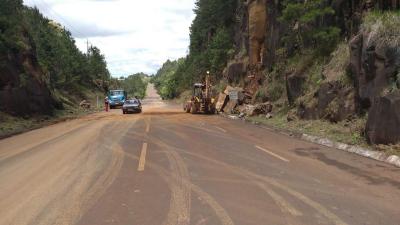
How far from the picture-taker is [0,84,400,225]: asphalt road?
23.7 feet

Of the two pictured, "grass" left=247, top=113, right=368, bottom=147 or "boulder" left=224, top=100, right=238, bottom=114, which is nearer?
"grass" left=247, top=113, right=368, bottom=147

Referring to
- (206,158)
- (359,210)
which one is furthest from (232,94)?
(359,210)

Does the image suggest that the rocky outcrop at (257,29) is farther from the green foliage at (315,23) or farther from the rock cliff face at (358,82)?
the green foliage at (315,23)

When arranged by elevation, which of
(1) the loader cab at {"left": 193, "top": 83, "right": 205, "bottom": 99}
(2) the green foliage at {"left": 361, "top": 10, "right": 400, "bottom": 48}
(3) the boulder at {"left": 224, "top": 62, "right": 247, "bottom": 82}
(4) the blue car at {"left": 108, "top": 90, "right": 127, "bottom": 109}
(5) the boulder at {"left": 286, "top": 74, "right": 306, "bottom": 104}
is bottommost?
(4) the blue car at {"left": 108, "top": 90, "right": 127, "bottom": 109}

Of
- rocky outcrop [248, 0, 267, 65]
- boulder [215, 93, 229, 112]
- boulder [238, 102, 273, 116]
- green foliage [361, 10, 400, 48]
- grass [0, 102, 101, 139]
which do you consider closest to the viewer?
green foliage [361, 10, 400, 48]

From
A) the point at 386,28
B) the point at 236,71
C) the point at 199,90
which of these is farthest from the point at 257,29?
the point at 386,28

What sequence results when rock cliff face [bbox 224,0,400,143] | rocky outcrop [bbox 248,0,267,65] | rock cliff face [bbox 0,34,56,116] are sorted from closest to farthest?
rock cliff face [bbox 224,0,400,143] < rock cliff face [bbox 0,34,56,116] < rocky outcrop [bbox 248,0,267,65]

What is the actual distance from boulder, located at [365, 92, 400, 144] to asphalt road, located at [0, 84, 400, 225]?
1167mm

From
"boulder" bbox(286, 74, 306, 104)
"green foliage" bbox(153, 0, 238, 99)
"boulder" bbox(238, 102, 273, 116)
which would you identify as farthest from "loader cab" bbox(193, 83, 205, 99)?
"boulder" bbox(286, 74, 306, 104)

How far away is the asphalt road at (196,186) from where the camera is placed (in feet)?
23.7

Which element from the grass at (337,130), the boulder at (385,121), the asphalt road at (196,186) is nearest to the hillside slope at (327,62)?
the boulder at (385,121)

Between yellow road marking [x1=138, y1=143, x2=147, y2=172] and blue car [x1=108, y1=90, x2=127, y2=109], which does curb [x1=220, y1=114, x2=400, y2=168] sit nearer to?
yellow road marking [x1=138, y1=143, x2=147, y2=172]

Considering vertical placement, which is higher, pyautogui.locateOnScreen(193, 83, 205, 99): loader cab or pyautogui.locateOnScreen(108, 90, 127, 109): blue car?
pyautogui.locateOnScreen(193, 83, 205, 99): loader cab

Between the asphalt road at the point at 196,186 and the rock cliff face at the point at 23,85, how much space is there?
15.9m
